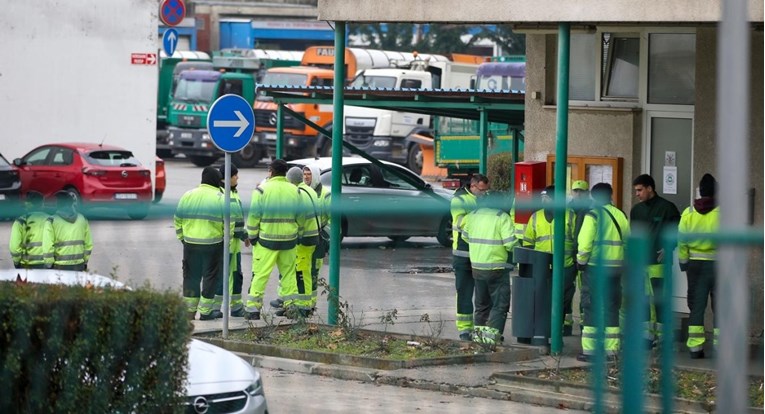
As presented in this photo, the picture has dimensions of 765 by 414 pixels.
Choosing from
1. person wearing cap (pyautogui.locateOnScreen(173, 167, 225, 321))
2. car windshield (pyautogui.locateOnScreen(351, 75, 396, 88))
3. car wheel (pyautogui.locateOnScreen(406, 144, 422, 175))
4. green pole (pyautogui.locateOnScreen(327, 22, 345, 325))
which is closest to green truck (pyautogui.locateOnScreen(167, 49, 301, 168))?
car windshield (pyautogui.locateOnScreen(351, 75, 396, 88))

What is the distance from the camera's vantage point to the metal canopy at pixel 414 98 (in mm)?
18359

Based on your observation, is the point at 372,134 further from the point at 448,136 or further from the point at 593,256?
the point at 593,256

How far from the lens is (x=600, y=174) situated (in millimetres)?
13648

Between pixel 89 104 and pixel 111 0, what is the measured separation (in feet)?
7.86

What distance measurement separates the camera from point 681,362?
493 cm

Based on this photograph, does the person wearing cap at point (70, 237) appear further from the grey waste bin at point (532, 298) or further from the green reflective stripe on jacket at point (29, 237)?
the grey waste bin at point (532, 298)

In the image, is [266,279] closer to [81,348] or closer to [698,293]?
[698,293]

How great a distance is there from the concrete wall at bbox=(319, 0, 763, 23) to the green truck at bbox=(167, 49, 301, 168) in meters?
26.3

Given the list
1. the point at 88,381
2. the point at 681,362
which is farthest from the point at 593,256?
the point at 88,381

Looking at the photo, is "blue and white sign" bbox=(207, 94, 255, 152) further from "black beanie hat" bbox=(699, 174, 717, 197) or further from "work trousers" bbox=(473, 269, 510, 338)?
"black beanie hat" bbox=(699, 174, 717, 197)

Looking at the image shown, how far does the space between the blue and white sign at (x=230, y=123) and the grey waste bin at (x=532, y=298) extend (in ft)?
10.8

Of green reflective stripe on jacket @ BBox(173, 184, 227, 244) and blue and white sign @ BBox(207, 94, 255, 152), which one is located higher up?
blue and white sign @ BBox(207, 94, 255, 152)

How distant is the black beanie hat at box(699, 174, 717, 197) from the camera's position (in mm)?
11637

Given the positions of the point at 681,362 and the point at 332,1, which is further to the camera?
the point at 332,1
